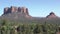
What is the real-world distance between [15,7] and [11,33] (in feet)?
418

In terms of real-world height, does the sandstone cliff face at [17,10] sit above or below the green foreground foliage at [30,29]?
above

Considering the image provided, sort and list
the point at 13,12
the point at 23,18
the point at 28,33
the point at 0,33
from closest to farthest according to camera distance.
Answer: the point at 0,33, the point at 28,33, the point at 23,18, the point at 13,12

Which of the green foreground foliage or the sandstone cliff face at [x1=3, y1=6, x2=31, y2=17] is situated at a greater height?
the sandstone cliff face at [x1=3, y1=6, x2=31, y2=17]

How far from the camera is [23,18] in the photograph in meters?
148

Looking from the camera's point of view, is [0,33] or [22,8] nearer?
[0,33]

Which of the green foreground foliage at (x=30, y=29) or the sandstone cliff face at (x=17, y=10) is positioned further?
the sandstone cliff face at (x=17, y=10)

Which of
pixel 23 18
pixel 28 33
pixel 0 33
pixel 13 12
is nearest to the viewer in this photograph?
pixel 0 33

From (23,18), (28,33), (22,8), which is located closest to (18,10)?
(22,8)

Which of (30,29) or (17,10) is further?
(17,10)

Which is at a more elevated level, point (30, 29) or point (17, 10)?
point (17, 10)

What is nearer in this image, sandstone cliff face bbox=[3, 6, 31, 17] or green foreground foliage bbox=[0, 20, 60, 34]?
green foreground foliage bbox=[0, 20, 60, 34]

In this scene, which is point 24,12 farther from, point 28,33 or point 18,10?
point 28,33


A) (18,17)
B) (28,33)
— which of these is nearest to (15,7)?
(18,17)

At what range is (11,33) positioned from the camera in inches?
1602
